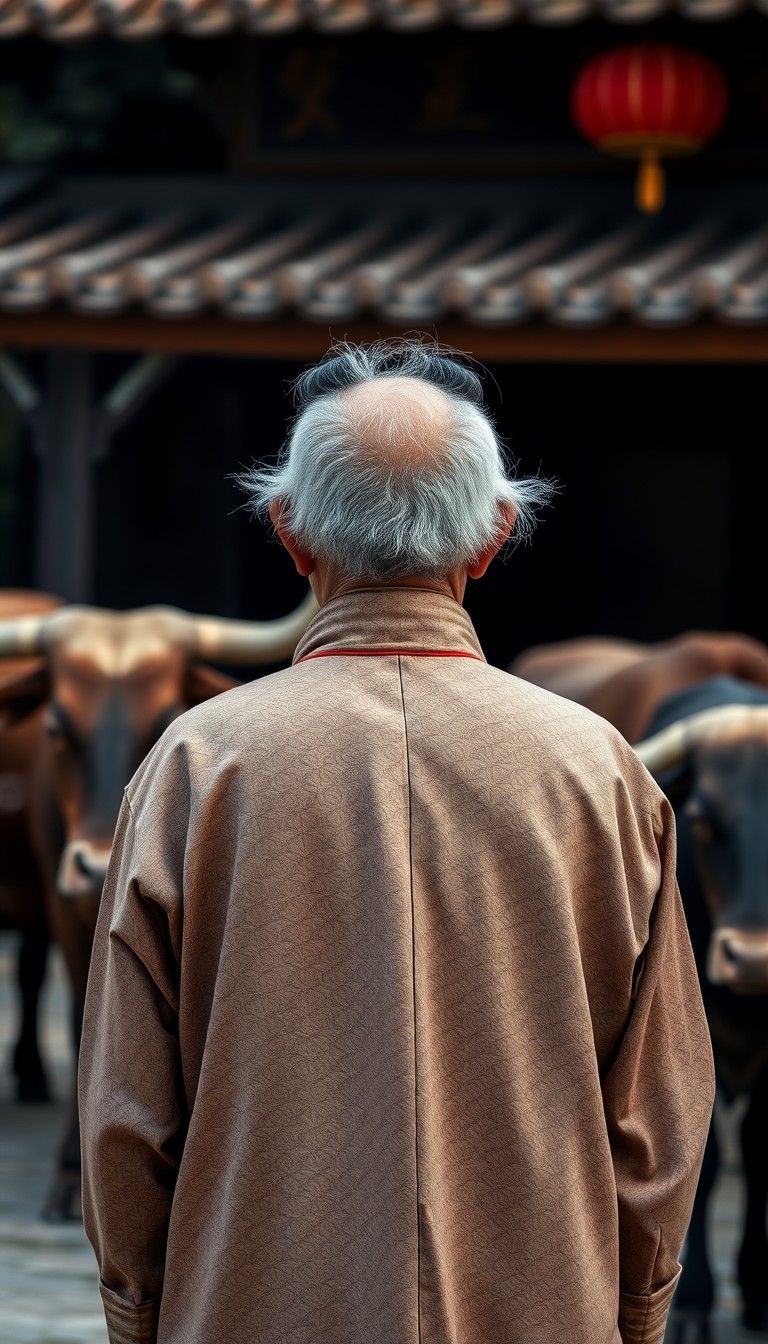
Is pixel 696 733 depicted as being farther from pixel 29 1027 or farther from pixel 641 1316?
pixel 29 1027

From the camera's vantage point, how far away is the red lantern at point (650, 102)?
751 centimetres

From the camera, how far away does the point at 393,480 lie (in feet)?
6.32

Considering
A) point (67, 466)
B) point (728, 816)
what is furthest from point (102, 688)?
point (67, 466)

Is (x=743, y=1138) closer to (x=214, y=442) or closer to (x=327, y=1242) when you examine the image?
(x=327, y=1242)

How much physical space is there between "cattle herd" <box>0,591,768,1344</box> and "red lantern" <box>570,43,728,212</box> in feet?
7.69

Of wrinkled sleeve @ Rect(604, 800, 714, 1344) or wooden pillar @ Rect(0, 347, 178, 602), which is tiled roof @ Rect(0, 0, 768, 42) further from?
wrinkled sleeve @ Rect(604, 800, 714, 1344)

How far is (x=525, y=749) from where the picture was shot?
6.18ft

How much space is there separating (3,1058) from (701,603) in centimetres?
405

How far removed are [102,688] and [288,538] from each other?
124 inches

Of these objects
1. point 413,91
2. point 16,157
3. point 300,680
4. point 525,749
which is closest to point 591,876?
point 525,749

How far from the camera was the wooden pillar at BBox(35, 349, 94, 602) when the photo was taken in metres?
7.62

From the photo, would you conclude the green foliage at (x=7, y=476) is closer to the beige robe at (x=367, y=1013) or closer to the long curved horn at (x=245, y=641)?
the long curved horn at (x=245, y=641)

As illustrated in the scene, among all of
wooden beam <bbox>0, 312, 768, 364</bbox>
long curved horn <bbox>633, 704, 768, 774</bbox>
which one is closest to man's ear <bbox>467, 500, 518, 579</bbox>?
long curved horn <bbox>633, 704, 768, 774</bbox>

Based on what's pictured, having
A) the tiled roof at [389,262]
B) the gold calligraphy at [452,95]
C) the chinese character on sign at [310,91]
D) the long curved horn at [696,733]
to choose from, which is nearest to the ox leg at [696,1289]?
the long curved horn at [696,733]
